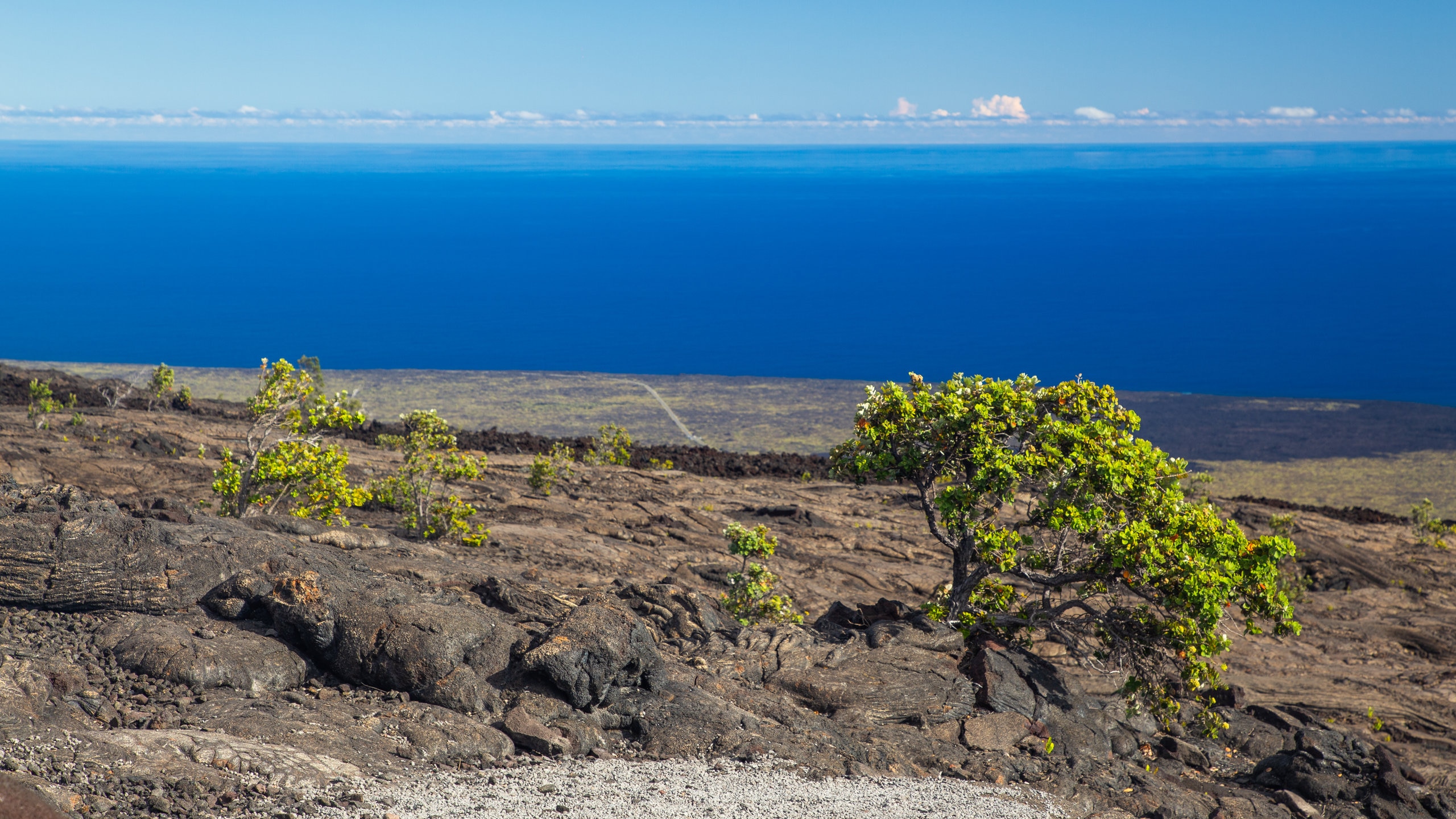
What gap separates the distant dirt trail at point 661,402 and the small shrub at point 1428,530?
27.3 m

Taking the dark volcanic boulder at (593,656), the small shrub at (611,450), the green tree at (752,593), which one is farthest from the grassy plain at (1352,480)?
the dark volcanic boulder at (593,656)

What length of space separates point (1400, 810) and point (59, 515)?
1652 cm

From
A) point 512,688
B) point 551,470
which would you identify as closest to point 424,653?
point 512,688

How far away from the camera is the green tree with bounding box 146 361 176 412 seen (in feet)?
109

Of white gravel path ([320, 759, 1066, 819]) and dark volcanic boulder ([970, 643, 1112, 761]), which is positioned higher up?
white gravel path ([320, 759, 1066, 819])

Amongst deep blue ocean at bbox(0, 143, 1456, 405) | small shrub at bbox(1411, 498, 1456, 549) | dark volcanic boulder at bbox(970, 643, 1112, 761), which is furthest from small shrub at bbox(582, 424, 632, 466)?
deep blue ocean at bbox(0, 143, 1456, 405)

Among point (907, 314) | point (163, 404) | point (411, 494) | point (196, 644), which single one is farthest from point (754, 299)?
point (196, 644)

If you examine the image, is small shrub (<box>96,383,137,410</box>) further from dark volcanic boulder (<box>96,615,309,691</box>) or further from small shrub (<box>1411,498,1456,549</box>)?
small shrub (<box>1411,498,1456,549</box>)

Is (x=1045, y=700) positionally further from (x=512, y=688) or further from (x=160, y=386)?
(x=160, y=386)

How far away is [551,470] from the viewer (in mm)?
25078

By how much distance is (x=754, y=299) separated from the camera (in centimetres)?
13725

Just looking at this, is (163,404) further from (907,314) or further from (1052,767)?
(907,314)

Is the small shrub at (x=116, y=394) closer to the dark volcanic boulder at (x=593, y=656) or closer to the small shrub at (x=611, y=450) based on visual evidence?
the small shrub at (x=611, y=450)

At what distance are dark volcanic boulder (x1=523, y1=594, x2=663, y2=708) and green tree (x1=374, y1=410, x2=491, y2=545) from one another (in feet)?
22.0
